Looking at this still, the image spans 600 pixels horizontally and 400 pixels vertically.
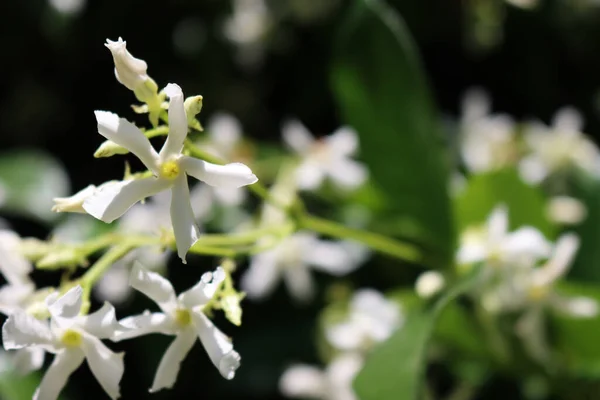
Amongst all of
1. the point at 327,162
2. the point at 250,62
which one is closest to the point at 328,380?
the point at 327,162

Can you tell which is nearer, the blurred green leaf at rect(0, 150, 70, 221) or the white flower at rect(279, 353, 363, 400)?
the white flower at rect(279, 353, 363, 400)

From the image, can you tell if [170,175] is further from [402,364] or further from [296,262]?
[296,262]

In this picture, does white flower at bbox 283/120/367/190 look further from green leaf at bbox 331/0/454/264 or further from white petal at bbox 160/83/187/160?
white petal at bbox 160/83/187/160

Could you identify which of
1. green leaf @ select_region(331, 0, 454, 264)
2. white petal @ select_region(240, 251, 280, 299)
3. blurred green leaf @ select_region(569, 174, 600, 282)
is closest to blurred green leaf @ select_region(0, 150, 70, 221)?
white petal @ select_region(240, 251, 280, 299)

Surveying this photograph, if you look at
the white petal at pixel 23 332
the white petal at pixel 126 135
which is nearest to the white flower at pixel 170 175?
the white petal at pixel 126 135

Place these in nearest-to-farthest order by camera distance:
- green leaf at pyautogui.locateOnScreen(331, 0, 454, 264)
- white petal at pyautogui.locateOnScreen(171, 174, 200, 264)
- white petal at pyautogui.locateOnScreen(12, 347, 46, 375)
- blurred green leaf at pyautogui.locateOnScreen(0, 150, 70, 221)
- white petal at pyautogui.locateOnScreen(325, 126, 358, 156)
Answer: white petal at pyautogui.locateOnScreen(171, 174, 200, 264), white petal at pyautogui.locateOnScreen(12, 347, 46, 375), green leaf at pyautogui.locateOnScreen(331, 0, 454, 264), white petal at pyautogui.locateOnScreen(325, 126, 358, 156), blurred green leaf at pyautogui.locateOnScreen(0, 150, 70, 221)

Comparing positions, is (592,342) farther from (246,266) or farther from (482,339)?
(246,266)
